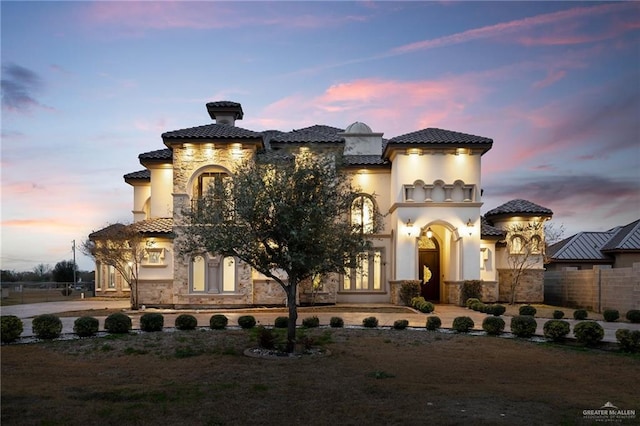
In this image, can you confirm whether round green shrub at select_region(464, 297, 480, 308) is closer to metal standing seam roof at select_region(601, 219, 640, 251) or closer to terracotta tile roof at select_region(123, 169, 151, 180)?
metal standing seam roof at select_region(601, 219, 640, 251)

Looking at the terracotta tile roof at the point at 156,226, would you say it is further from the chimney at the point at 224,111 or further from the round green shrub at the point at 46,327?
the round green shrub at the point at 46,327

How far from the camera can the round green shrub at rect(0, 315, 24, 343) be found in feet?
49.2

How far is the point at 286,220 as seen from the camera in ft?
42.0

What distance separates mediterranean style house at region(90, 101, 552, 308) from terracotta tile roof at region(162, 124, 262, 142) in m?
0.05

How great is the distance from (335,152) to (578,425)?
905cm

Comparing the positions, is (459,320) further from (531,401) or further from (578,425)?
(578,425)

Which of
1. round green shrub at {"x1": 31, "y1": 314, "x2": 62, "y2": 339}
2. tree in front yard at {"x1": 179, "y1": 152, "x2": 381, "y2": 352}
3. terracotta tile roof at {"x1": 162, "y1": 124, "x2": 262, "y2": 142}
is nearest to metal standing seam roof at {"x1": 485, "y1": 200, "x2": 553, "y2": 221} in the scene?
terracotta tile roof at {"x1": 162, "y1": 124, "x2": 262, "y2": 142}

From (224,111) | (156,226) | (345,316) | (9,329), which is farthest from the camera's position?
(224,111)

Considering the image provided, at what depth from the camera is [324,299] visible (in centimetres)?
2764

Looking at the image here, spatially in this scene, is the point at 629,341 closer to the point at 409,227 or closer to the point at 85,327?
the point at 409,227

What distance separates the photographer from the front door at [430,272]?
104 ft

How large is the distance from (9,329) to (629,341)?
17696 mm

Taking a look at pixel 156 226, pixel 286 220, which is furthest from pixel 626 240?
pixel 286 220

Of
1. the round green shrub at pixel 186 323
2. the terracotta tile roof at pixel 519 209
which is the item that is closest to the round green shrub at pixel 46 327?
the round green shrub at pixel 186 323
